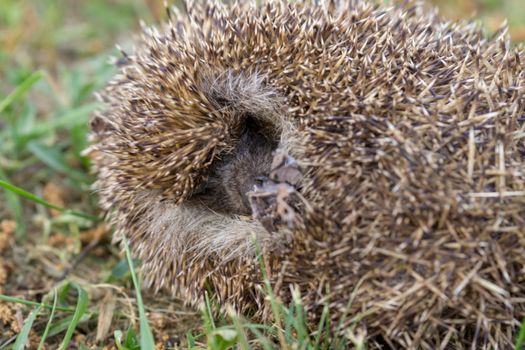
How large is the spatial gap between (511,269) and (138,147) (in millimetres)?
1874

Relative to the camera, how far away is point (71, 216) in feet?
14.6

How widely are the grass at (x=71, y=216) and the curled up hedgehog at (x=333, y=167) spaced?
0.66ft

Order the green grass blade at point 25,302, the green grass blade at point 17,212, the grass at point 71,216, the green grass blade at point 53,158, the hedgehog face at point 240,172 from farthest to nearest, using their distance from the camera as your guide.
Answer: the green grass blade at point 53,158, the green grass blade at point 17,212, the hedgehog face at point 240,172, the green grass blade at point 25,302, the grass at point 71,216

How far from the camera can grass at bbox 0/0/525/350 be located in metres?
3.28

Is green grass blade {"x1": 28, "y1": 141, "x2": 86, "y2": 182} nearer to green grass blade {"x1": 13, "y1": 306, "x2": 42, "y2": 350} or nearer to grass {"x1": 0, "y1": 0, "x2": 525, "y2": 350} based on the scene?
grass {"x1": 0, "y1": 0, "x2": 525, "y2": 350}

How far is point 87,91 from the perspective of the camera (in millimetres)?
5141

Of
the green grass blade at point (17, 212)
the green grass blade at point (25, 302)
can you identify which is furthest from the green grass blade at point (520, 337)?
the green grass blade at point (17, 212)

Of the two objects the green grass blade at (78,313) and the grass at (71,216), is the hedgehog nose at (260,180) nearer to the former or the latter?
the grass at (71,216)

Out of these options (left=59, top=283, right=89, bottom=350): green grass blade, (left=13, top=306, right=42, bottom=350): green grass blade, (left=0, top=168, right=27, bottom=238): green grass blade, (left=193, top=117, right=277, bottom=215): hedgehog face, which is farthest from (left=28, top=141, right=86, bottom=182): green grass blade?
(left=13, top=306, right=42, bottom=350): green grass blade

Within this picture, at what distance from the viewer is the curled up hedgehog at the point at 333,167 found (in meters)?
2.74

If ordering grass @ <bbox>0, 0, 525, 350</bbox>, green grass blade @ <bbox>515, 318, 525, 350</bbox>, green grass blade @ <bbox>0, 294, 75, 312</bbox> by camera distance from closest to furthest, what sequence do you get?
green grass blade @ <bbox>515, 318, 525, 350</bbox>
grass @ <bbox>0, 0, 525, 350</bbox>
green grass blade @ <bbox>0, 294, 75, 312</bbox>

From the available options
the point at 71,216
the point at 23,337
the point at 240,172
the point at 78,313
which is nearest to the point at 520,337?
the point at 240,172

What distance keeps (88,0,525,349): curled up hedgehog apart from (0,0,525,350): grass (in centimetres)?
20

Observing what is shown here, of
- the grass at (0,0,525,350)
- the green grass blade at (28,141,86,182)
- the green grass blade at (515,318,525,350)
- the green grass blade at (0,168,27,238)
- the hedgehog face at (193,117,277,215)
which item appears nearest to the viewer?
the green grass blade at (515,318,525,350)
